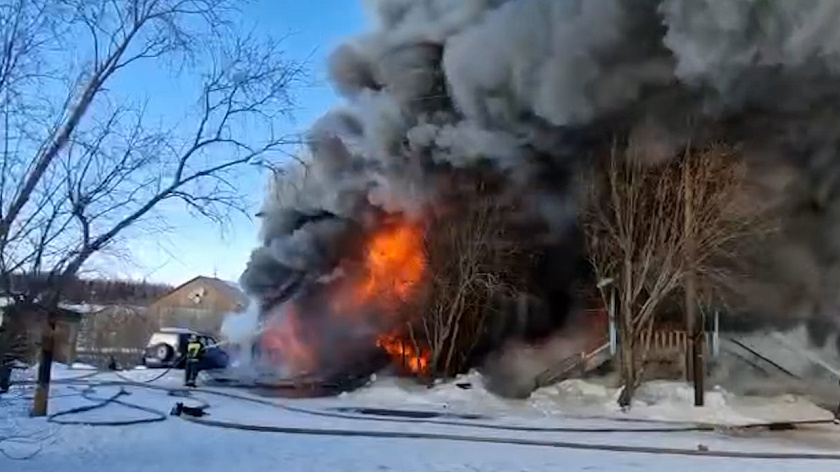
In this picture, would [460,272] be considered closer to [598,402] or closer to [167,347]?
[598,402]

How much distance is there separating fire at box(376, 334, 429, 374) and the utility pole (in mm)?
6935

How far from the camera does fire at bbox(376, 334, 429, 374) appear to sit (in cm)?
2223

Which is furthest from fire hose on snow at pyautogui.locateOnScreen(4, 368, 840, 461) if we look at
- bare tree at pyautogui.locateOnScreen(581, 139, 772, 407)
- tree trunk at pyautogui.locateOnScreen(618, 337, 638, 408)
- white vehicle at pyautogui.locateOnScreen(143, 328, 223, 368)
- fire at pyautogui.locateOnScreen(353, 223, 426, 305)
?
white vehicle at pyautogui.locateOnScreen(143, 328, 223, 368)

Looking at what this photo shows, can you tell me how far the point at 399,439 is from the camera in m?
10.5

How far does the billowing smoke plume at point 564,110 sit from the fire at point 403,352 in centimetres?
316

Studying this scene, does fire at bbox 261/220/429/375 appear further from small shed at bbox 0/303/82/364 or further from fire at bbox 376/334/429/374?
→ small shed at bbox 0/303/82/364

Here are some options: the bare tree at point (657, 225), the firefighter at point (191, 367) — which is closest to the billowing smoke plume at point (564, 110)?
the bare tree at point (657, 225)

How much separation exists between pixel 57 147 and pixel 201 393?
35.5ft

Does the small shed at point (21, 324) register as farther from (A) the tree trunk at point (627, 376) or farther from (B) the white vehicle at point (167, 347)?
(B) the white vehicle at point (167, 347)

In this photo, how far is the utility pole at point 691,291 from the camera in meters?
16.4

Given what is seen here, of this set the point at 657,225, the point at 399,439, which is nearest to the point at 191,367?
the point at 399,439

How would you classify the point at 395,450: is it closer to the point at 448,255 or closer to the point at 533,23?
the point at 448,255

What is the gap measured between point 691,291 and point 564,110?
5120mm

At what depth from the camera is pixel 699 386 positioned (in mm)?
16359
